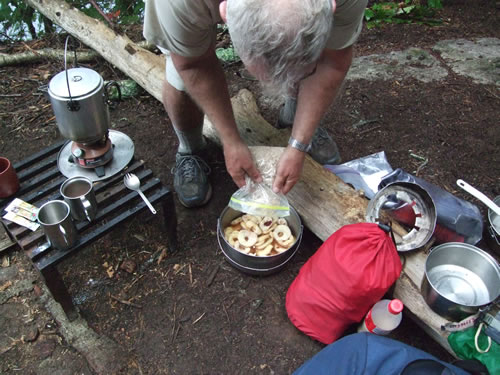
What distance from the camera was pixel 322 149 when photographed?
2924 mm

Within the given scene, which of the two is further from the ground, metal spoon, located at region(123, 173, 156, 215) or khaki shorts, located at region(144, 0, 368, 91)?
khaki shorts, located at region(144, 0, 368, 91)

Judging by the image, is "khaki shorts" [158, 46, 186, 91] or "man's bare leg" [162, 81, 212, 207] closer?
"khaki shorts" [158, 46, 186, 91]

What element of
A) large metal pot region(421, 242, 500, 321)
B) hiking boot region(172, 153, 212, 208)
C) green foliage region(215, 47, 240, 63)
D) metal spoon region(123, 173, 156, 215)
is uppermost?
metal spoon region(123, 173, 156, 215)

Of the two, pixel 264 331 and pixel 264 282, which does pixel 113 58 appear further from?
pixel 264 331

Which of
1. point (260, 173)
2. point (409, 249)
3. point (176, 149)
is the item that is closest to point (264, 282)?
point (260, 173)

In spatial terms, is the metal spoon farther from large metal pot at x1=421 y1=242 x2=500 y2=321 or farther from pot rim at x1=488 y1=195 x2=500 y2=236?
pot rim at x1=488 y1=195 x2=500 y2=236

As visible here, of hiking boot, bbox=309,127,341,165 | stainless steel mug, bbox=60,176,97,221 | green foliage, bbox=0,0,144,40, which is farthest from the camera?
green foliage, bbox=0,0,144,40

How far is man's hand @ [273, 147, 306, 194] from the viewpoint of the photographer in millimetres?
2176

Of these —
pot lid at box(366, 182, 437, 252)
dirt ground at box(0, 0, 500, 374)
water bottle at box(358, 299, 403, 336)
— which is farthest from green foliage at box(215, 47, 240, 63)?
water bottle at box(358, 299, 403, 336)

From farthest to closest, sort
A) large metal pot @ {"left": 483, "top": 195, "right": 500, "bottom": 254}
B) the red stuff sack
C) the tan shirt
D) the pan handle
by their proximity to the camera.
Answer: large metal pot @ {"left": 483, "top": 195, "right": 500, "bottom": 254}
the pan handle
the red stuff sack
the tan shirt

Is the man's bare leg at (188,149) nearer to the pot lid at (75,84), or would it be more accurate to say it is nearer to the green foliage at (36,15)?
the pot lid at (75,84)

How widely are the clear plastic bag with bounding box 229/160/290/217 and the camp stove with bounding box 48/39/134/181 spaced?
711 mm

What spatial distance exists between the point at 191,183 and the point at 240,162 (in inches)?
27.1

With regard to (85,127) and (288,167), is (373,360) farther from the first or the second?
(85,127)
